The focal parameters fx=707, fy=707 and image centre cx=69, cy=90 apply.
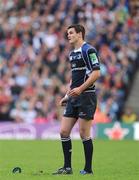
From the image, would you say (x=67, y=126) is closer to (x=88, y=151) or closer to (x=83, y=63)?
(x=88, y=151)

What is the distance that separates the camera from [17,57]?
2603 centimetres

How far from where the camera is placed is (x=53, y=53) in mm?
26016

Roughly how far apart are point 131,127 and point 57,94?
10.4 feet

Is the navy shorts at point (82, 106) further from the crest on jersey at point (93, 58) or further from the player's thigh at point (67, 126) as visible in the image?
the crest on jersey at point (93, 58)

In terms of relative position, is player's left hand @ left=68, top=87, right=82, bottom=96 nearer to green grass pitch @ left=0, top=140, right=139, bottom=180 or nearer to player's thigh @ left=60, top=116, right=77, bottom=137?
player's thigh @ left=60, top=116, right=77, bottom=137

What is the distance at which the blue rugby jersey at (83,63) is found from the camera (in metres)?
10.6

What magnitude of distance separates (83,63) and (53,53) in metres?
15.4

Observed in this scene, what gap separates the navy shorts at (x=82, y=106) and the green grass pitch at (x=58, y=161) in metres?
0.90

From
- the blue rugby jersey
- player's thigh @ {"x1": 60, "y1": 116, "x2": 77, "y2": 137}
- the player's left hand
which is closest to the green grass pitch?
player's thigh @ {"x1": 60, "y1": 116, "x2": 77, "y2": 137}

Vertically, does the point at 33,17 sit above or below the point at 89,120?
above

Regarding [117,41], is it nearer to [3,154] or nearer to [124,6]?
[124,6]

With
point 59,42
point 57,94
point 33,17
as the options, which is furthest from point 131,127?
point 33,17

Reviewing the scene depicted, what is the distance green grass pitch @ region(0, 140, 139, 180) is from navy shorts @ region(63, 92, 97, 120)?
0.90m

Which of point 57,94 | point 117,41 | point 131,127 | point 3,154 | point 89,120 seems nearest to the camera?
point 89,120
